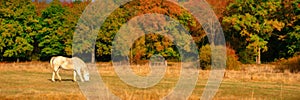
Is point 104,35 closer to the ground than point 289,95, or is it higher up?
higher up

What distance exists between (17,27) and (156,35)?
74.7 feet

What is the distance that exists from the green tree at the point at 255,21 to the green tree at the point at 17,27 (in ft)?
89.7

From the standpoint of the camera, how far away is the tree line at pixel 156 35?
173 ft

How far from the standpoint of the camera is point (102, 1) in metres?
56.2

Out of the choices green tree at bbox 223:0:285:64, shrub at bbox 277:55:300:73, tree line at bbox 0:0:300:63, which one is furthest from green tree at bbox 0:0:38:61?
shrub at bbox 277:55:300:73

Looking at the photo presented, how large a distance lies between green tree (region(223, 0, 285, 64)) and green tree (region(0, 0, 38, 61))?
27.4 meters

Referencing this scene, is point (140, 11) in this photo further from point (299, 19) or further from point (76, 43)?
point (299, 19)

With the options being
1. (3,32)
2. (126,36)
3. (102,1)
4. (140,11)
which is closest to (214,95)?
(126,36)

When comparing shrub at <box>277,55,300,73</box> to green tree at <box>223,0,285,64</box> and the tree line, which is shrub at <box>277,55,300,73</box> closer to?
the tree line

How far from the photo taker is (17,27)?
6344 cm

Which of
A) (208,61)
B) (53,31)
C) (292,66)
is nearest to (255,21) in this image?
Answer: (292,66)

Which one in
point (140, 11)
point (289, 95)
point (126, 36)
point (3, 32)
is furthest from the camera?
point (3, 32)

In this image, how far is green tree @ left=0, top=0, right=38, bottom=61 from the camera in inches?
2450

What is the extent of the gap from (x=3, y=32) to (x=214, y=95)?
4885cm
